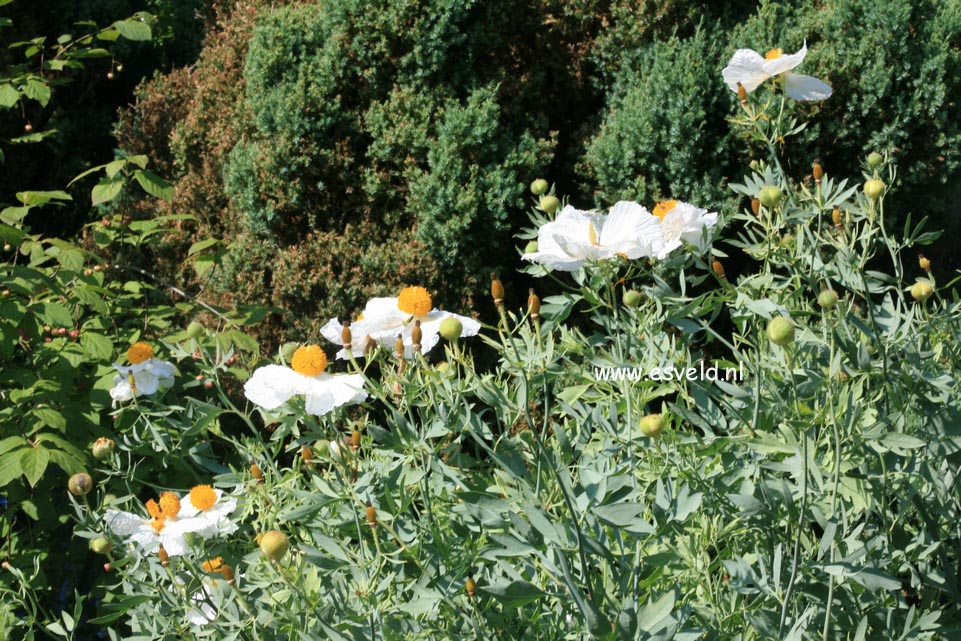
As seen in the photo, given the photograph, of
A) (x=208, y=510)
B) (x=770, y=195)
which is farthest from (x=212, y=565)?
(x=770, y=195)

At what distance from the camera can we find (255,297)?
373cm

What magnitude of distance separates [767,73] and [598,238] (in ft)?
1.70

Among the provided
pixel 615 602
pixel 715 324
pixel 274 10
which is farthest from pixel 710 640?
pixel 274 10

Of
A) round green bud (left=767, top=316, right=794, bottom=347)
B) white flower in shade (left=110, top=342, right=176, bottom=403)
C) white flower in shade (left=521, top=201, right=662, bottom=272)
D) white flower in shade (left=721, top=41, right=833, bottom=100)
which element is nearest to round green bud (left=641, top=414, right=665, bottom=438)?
round green bud (left=767, top=316, right=794, bottom=347)

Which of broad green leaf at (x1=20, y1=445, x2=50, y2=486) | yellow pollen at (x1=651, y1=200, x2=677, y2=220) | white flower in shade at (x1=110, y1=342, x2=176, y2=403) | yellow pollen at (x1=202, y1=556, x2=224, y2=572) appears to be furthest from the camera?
broad green leaf at (x1=20, y1=445, x2=50, y2=486)

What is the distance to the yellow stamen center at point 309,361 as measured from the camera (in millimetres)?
1496

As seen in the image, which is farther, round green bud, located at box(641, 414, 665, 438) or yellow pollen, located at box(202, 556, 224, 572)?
yellow pollen, located at box(202, 556, 224, 572)

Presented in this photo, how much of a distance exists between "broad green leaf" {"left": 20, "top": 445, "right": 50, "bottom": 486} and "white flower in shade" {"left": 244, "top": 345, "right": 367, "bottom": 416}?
42.7 inches

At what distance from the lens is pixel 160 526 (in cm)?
165

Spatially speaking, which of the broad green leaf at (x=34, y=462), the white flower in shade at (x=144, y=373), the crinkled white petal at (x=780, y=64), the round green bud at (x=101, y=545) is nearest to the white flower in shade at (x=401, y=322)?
the round green bud at (x=101, y=545)

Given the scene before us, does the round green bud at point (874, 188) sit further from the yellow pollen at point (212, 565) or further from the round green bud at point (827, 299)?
the yellow pollen at point (212, 565)

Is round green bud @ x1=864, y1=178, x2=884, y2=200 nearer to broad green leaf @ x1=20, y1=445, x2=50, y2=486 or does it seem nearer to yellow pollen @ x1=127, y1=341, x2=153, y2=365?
yellow pollen @ x1=127, y1=341, x2=153, y2=365

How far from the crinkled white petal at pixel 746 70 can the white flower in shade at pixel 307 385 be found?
2.82 ft

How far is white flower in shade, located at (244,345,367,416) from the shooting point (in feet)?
4.84
